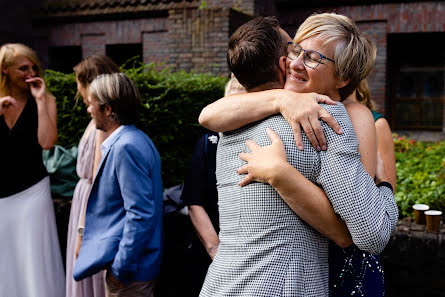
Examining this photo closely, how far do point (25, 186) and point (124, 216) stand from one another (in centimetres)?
152

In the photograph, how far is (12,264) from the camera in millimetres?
3936

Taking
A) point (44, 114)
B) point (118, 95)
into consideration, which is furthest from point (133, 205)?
point (44, 114)

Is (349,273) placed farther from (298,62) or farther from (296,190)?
(298,62)

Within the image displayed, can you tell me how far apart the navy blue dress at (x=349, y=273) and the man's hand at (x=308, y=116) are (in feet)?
1.59

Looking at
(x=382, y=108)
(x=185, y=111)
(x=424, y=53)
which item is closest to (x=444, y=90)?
(x=424, y=53)

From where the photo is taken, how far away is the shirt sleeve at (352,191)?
4.68 ft

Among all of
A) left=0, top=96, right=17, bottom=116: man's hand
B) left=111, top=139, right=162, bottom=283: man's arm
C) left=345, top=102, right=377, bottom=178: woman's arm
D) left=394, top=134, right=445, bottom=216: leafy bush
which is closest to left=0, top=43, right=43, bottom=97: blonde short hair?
left=0, top=96, right=17, bottom=116: man's hand

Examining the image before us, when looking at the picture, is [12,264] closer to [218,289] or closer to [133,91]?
[133,91]

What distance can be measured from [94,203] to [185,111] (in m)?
2.73

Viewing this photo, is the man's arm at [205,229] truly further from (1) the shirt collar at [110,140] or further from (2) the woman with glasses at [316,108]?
(2) the woman with glasses at [316,108]

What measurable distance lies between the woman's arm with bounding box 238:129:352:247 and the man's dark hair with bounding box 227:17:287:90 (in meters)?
0.27

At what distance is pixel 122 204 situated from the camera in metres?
2.94

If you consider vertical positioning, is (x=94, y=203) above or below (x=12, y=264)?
above

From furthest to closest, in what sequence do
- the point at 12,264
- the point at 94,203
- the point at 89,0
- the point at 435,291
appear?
the point at 89,0 → the point at 12,264 → the point at 435,291 → the point at 94,203
